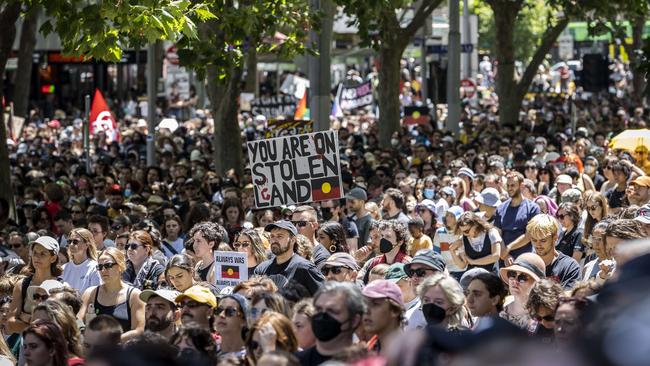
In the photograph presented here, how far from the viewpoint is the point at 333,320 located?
19.5ft

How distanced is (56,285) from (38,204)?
30.5 ft

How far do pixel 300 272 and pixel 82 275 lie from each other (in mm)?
2243

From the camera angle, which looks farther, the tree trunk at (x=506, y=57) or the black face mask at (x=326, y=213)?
the tree trunk at (x=506, y=57)

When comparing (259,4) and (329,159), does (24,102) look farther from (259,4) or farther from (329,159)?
(329,159)

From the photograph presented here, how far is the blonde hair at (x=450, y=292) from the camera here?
7012mm

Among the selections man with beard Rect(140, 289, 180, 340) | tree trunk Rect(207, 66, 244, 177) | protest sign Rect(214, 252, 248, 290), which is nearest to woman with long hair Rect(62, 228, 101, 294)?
protest sign Rect(214, 252, 248, 290)

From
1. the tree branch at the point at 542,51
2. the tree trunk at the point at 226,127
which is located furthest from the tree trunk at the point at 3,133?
the tree branch at the point at 542,51

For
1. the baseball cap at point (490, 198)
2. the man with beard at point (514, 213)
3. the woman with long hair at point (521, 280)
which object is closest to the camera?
the woman with long hair at point (521, 280)

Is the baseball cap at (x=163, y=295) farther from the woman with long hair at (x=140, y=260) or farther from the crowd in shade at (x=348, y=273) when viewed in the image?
the woman with long hair at (x=140, y=260)

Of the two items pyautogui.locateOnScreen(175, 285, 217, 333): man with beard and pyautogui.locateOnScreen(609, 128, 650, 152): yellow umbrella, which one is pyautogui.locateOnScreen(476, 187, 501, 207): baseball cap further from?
pyautogui.locateOnScreen(175, 285, 217, 333): man with beard

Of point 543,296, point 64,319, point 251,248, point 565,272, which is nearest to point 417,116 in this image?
point 251,248

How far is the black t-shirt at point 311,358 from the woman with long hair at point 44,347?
151 centimetres

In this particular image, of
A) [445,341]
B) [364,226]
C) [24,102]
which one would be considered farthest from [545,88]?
[445,341]

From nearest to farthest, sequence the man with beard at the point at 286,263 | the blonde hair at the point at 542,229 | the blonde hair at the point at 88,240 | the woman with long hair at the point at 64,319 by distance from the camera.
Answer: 1. the woman with long hair at the point at 64,319
2. the man with beard at the point at 286,263
3. the blonde hair at the point at 542,229
4. the blonde hair at the point at 88,240
